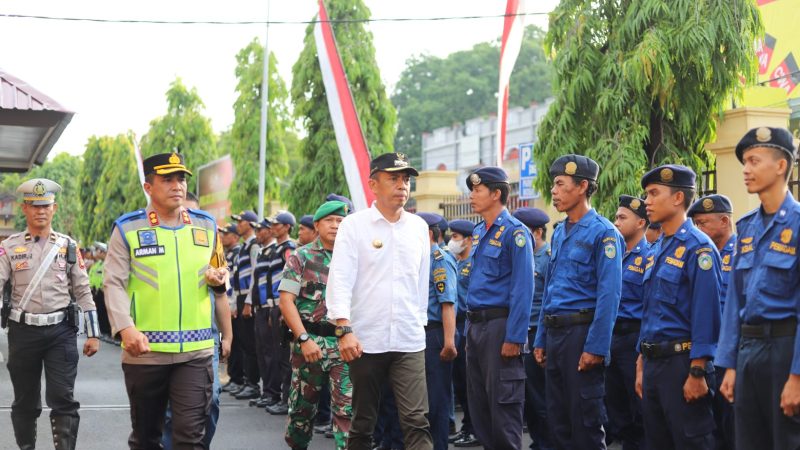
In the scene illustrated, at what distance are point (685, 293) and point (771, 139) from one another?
1.42m

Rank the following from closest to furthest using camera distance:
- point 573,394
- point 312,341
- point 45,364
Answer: point 573,394, point 312,341, point 45,364

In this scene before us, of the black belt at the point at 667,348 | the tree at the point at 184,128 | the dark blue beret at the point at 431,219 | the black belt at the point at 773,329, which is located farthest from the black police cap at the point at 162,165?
the tree at the point at 184,128

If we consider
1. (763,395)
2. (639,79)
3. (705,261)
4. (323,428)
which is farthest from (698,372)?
(639,79)

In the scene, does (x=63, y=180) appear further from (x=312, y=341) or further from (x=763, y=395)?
(x=763, y=395)

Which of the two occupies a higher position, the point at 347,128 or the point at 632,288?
the point at 347,128

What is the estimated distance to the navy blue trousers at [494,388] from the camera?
6992mm

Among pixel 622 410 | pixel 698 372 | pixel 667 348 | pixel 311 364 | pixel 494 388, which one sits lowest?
pixel 622 410

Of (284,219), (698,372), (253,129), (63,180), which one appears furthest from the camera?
(63,180)

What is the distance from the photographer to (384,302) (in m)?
6.39

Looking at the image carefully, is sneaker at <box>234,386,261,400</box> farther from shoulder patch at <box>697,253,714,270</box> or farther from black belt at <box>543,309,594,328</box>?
shoulder patch at <box>697,253,714,270</box>

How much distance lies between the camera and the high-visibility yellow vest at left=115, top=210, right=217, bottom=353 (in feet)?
20.1

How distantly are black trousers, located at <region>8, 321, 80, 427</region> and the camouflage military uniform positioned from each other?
1.75 metres

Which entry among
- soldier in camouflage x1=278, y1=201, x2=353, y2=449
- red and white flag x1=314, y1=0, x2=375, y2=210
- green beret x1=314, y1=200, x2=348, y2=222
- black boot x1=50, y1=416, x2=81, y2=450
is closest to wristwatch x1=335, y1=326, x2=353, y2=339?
soldier in camouflage x1=278, y1=201, x2=353, y2=449

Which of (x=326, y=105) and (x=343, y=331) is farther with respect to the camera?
(x=326, y=105)
